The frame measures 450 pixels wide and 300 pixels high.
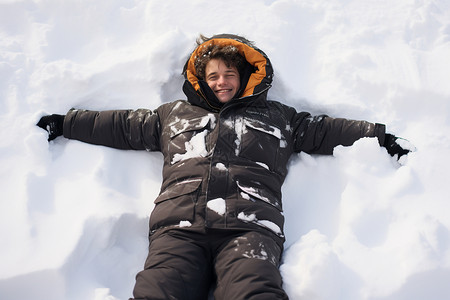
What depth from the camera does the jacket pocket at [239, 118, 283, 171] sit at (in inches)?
86.9

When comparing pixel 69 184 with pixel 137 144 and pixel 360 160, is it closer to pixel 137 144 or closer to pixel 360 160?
pixel 137 144

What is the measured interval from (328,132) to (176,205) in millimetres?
995

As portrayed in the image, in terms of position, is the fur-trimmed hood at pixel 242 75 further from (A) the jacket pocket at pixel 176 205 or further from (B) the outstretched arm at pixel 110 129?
(A) the jacket pocket at pixel 176 205

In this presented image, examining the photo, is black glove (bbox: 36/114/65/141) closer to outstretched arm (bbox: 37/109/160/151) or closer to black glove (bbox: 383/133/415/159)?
outstretched arm (bbox: 37/109/160/151)

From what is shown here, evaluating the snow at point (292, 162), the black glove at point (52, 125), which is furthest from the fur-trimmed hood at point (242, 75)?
the black glove at point (52, 125)

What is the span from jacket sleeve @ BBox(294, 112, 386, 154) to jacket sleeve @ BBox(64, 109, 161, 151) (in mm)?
838

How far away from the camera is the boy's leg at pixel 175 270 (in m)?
1.74

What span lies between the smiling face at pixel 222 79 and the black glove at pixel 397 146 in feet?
3.06

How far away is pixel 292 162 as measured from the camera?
250 cm

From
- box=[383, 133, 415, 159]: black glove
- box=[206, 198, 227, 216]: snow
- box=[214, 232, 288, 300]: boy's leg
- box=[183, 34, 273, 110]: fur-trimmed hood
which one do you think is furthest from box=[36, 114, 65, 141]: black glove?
box=[383, 133, 415, 159]: black glove

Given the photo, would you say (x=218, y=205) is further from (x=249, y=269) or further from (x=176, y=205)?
(x=249, y=269)

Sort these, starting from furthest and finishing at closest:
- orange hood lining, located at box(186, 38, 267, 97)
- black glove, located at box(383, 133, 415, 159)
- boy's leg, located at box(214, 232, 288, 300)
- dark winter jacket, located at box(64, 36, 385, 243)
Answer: orange hood lining, located at box(186, 38, 267, 97) → black glove, located at box(383, 133, 415, 159) → dark winter jacket, located at box(64, 36, 385, 243) → boy's leg, located at box(214, 232, 288, 300)

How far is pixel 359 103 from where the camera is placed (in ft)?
8.70

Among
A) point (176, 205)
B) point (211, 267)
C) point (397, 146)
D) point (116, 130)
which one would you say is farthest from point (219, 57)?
point (211, 267)
